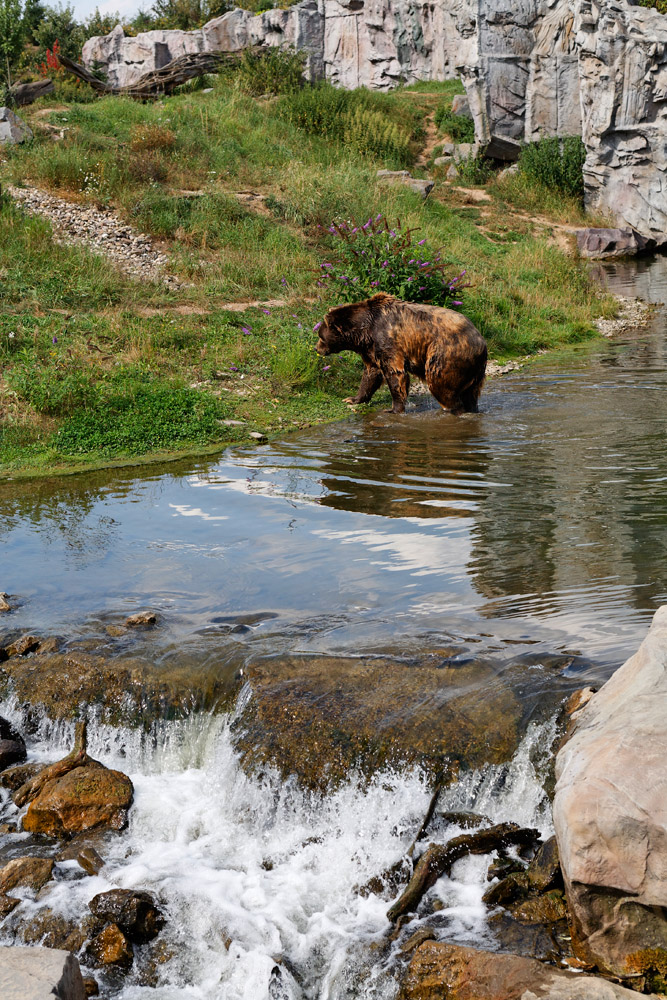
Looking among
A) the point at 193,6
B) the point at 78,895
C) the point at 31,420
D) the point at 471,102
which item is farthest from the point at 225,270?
the point at 193,6

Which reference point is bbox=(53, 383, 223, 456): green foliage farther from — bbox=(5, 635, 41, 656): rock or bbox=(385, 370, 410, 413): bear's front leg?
bbox=(5, 635, 41, 656): rock

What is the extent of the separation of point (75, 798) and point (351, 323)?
286 inches

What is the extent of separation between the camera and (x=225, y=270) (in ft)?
48.1

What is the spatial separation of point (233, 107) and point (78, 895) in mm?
22677

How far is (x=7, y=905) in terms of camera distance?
3885 millimetres

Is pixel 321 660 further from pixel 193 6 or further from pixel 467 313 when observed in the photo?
pixel 193 6

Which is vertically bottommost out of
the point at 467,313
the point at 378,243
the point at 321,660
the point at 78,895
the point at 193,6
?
the point at 78,895

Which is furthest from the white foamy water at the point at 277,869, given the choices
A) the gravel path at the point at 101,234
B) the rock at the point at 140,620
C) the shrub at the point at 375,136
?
the shrub at the point at 375,136

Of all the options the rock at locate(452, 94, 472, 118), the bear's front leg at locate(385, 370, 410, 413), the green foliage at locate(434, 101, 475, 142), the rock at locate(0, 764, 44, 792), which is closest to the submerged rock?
the rock at locate(0, 764, 44, 792)

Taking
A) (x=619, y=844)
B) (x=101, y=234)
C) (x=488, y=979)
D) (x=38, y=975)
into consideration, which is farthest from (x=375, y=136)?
(x=38, y=975)

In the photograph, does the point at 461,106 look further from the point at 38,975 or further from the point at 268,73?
the point at 38,975

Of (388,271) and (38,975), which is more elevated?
(388,271)

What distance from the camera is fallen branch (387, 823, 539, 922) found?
374 cm

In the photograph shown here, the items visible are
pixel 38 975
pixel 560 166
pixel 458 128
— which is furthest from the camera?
pixel 458 128
